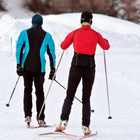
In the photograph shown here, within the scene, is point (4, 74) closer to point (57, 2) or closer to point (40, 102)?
point (40, 102)

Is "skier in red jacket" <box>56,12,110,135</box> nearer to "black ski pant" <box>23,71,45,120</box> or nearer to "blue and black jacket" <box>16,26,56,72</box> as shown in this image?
"blue and black jacket" <box>16,26,56,72</box>

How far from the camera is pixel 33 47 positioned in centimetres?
511

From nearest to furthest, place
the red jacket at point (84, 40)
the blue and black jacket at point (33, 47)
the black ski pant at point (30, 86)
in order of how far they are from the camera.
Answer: the red jacket at point (84, 40), the blue and black jacket at point (33, 47), the black ski pant at point (30, 86)

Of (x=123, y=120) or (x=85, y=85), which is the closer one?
(x=85, y=85)

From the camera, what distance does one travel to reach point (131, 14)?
40.0 m

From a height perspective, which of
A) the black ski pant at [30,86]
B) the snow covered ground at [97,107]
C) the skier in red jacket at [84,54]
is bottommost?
the snow covered ground at [97,107]

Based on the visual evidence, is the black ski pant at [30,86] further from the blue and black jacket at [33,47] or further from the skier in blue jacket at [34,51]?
the blue and black jacket at [33,47]

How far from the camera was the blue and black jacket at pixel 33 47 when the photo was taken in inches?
201

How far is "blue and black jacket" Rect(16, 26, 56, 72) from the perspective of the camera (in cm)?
511

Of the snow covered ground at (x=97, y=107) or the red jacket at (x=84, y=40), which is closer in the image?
the red jacket at (x=84, y=40)

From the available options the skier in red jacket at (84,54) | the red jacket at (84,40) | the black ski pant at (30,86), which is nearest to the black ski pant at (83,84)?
the skier in red jacket at (84,54)

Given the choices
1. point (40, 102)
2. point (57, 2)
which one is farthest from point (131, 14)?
point (40, 102)

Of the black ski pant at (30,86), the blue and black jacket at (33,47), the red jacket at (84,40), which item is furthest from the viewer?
the black ski pant at (30,86)

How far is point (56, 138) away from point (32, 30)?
1.62m
